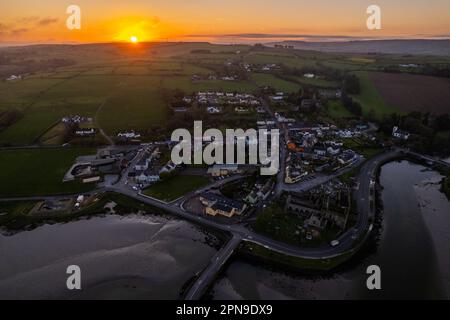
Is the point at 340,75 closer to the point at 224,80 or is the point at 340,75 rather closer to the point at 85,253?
the point at 224,80

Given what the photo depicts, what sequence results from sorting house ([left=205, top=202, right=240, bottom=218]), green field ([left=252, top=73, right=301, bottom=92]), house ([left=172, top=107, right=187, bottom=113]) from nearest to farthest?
house ([left=205, top=202, right=240, bottom=218])
house ([left=172, top=107, right=187, bottom=113])
green field ([left=252, top=73, right=301, bottom=92])

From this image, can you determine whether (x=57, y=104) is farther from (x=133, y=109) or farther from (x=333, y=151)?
(x=333, y=151)

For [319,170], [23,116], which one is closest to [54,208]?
[319,170]

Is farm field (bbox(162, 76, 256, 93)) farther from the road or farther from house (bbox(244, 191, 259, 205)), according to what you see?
the road

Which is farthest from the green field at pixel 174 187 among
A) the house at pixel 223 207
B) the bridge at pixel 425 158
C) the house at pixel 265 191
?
the bridge at pixel 425 158

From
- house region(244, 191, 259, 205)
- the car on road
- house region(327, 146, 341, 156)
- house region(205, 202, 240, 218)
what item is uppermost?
house region(327, 146, 341, 156)

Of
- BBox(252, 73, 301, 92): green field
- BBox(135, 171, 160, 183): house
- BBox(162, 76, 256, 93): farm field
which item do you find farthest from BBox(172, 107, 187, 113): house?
BBox(252, 73, 301, 92): green field

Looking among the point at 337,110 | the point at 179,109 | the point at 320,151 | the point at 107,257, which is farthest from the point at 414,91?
the point at 107,257
